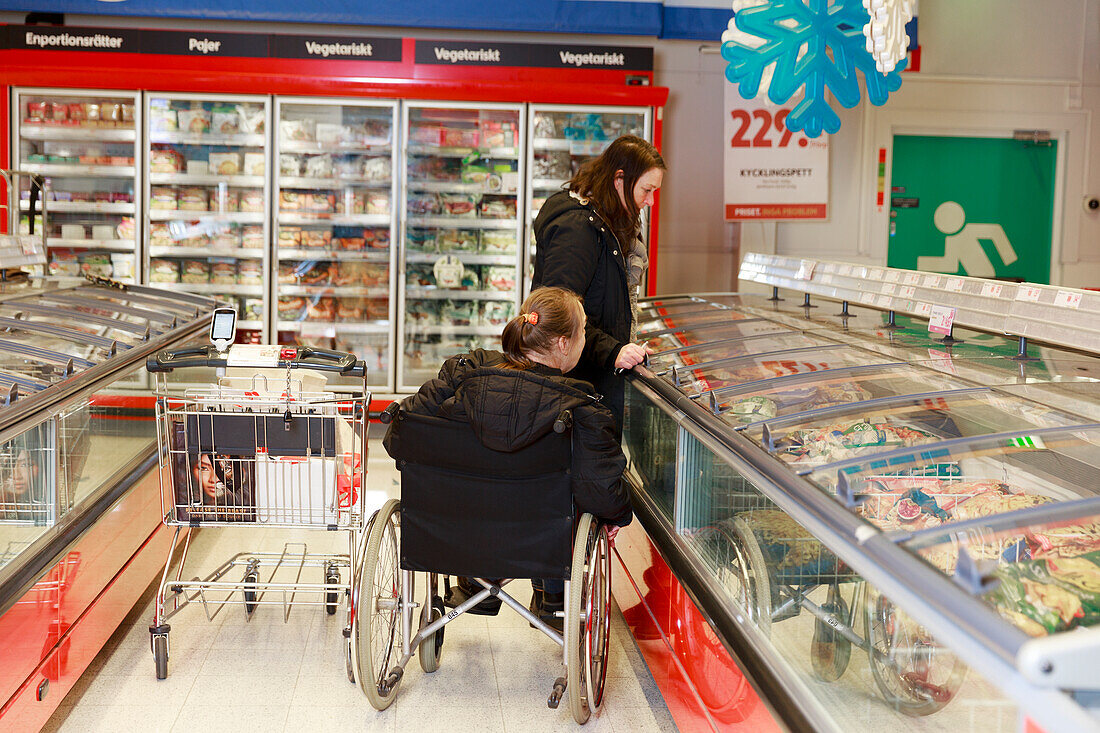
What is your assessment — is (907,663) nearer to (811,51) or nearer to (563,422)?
(563,422)

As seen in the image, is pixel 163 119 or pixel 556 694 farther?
pixel 163 119

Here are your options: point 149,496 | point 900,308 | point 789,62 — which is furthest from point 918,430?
point 789,62

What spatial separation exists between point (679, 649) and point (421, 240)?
4.35 meters

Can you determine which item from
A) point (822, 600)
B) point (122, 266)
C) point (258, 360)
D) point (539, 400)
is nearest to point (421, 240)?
point (122, 266)

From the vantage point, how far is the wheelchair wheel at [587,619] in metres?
2.48

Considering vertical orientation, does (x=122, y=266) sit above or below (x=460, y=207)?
below

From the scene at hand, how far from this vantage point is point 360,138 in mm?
6305

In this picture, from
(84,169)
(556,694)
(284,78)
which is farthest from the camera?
(84,169)

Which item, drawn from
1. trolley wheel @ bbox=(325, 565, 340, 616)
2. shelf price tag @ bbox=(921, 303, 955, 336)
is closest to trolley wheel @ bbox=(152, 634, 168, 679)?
trolley wheel @ bbox=(325, 565, 340, 616)

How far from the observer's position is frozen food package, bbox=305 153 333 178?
6332 millimetres

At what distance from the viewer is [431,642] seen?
118 inches

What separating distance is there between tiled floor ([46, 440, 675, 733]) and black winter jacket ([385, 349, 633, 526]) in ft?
2.42

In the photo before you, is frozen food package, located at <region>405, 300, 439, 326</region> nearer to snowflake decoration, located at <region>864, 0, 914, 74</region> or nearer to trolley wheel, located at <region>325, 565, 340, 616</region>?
trolley wheel, located at <region>325, 565, 340, 616</region>

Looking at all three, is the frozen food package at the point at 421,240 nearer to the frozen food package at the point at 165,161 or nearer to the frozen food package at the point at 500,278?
the frozen food package at the point at 500,278
